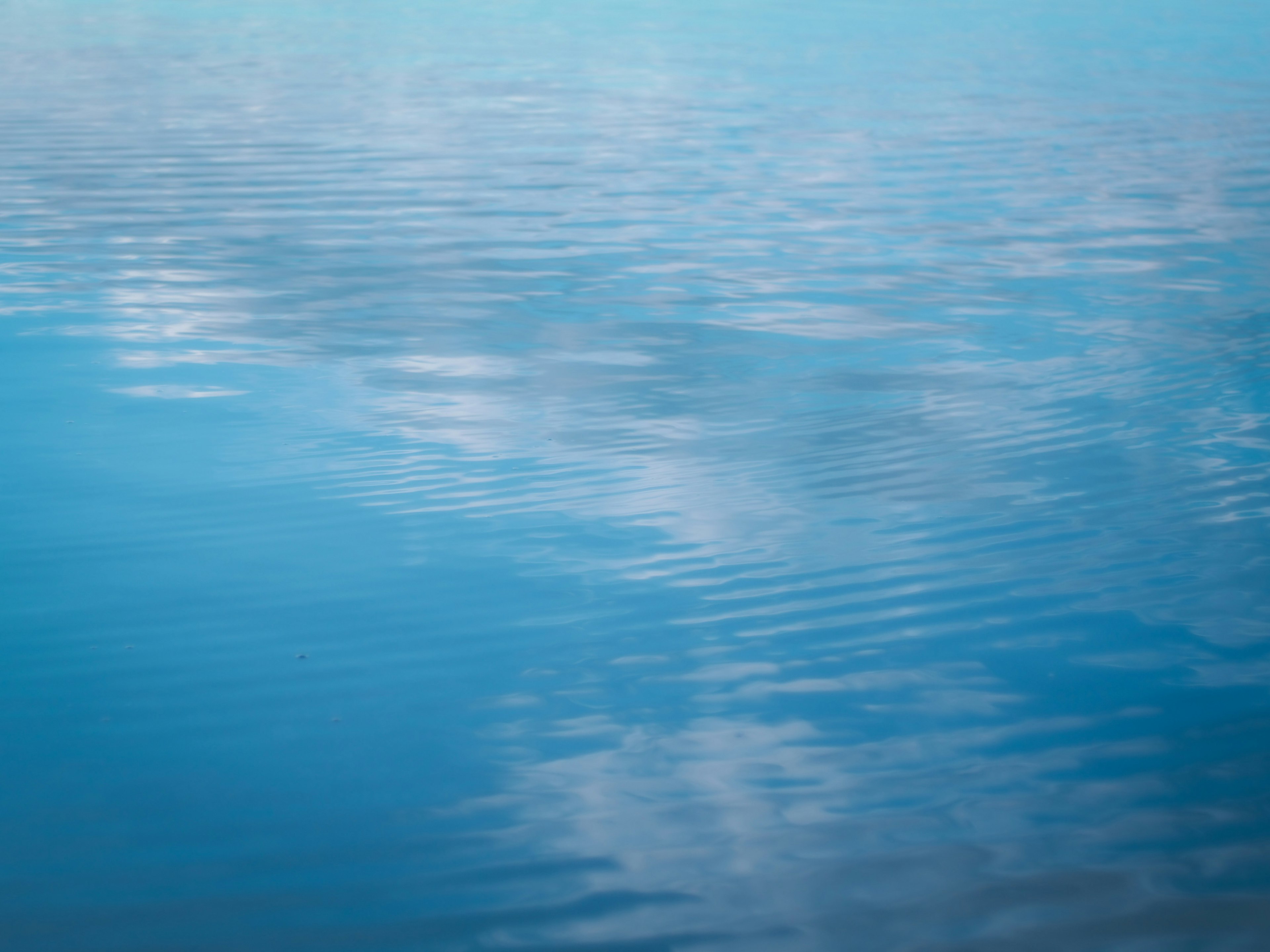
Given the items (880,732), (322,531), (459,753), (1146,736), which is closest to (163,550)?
(322,531)

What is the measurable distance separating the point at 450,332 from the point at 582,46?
9.27 m

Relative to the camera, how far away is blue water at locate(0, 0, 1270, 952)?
154cm

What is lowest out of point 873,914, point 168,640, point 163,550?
point 873,914

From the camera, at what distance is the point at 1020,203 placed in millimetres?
5148

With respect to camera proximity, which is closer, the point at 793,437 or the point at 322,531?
the point at 322,531

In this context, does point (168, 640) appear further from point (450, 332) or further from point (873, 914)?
point (450, 332)

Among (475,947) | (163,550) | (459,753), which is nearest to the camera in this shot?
(475,947)

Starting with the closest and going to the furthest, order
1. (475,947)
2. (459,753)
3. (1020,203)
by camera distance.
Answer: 1. (475,947)
2. (459,753)
3. (1020,203)

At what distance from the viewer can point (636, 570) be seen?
2262 mm

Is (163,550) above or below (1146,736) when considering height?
above

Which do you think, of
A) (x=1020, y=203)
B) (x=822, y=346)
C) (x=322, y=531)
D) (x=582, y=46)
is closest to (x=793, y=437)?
(x=822, y=346)

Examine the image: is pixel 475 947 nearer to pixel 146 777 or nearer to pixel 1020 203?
pixel 146 777

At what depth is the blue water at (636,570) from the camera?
154 cm

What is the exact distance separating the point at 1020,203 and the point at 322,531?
3.78m
